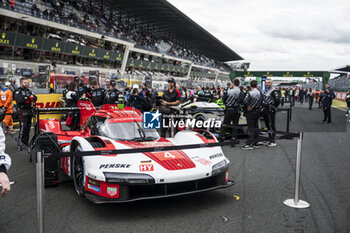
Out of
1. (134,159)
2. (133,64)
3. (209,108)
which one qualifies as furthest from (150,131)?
(133,64)

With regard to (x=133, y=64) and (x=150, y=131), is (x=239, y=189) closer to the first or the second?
(x=150, y=131)

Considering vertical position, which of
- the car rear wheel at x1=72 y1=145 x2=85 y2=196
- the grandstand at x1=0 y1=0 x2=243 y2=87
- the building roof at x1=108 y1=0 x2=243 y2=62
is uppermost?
the building roof at x1=108 y1=0 x2=243 y2=62

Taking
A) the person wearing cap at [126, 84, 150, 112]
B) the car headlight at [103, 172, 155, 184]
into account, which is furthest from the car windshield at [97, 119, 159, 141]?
the person wearing cap at [126, 84, 150, 112]

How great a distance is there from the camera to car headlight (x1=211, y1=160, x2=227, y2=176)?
411cm

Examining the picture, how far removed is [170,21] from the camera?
51062 millimetres

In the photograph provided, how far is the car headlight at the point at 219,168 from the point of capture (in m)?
4.11

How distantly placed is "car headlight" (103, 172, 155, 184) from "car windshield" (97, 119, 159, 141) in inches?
47.9

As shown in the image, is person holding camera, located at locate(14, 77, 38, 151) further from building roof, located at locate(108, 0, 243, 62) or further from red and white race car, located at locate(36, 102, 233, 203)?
building roof, located at locate(108, 0, 243, 62)

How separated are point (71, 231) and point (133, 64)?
128 ft

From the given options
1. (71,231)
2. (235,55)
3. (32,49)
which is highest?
(235,55)

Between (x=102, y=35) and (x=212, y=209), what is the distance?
104 ft

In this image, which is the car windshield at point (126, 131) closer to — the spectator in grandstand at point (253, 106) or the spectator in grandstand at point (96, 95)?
the spectator in grandstand at point (253, 106)

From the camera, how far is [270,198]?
449 cm

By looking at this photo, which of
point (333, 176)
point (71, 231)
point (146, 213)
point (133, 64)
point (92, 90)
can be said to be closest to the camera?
point (71, 231)
